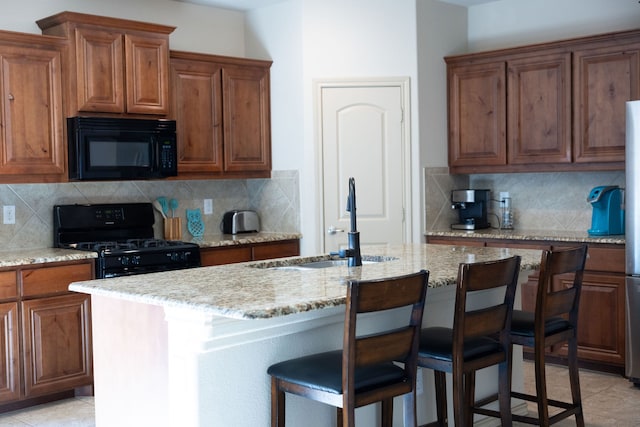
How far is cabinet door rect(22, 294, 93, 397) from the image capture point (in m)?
4.35

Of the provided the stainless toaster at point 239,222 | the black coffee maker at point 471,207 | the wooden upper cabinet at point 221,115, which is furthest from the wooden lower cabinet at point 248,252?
the black coffee maker at point 471,207

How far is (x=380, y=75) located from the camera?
564 cm

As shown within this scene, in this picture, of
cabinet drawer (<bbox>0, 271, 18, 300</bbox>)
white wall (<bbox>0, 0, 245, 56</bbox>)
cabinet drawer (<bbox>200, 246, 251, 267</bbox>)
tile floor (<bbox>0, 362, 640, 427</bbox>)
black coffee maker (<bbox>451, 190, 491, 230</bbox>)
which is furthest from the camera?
black coffee maker (<bbox>451, 190, 491, 230</bbox>)

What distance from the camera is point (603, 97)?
505 cm

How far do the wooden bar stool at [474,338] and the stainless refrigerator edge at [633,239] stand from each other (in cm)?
171

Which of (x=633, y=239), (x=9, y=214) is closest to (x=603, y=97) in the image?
(x=633, y=239)

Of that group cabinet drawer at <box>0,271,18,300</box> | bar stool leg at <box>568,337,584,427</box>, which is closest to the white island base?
bar stool leg at <box>568,337,584,427</box>

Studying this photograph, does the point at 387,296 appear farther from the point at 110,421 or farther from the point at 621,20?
the point at 621,20

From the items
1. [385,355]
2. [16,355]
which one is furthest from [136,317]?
[16,355]

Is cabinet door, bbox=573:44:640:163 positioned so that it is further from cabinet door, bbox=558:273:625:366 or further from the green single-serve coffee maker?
cabinet door, bbox=558:273:625:366

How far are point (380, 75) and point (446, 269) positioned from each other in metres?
2.68

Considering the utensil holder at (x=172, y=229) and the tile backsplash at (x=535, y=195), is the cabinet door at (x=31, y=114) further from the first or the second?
the tile backsplash at (x=535, y=195)

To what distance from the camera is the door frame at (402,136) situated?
222 inches

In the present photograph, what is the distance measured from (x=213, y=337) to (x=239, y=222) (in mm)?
3456
